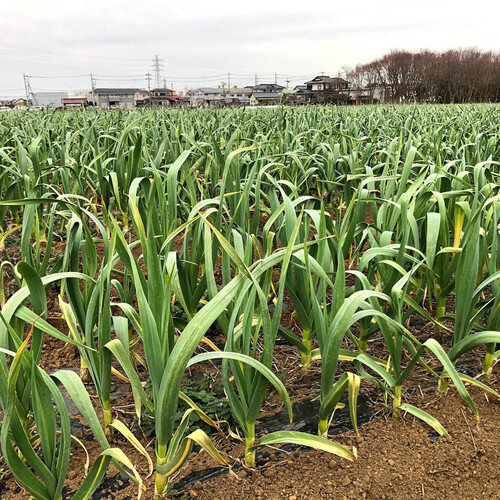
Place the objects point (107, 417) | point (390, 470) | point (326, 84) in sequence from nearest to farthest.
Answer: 1. point (390, 470)
2. point (107, 417)
3. point (326, 84)

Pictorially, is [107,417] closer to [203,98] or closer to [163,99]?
[203,98]

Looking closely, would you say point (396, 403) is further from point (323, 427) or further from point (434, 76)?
point (434, 76)

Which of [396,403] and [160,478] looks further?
[396,403]

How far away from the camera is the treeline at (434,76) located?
40.8 meters

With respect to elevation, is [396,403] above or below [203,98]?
below

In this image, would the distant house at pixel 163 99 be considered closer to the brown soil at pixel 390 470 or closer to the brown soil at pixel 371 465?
the brown soil at pixel 371 465

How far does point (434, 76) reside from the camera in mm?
45531

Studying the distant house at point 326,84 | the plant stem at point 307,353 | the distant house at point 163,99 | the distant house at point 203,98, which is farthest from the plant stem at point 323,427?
the distant house at point 326,84

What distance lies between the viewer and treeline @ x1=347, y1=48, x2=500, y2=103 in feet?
134

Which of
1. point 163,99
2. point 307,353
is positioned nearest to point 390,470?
point 307,353

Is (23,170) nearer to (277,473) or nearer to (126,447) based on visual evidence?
(126,447)

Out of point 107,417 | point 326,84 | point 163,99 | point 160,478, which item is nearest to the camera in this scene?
point 160,478

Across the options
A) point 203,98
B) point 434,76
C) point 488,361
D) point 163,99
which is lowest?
point 488,361

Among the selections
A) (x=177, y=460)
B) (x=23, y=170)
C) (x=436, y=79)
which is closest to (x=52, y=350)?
(x=177, y=460)
